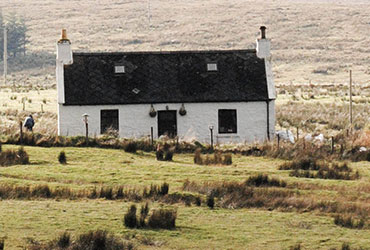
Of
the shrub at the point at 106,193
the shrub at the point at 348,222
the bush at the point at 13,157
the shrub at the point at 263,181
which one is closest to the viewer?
the shrub at the point at 348,222

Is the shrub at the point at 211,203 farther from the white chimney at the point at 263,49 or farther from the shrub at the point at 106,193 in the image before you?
the white chimney at the point at 263,49

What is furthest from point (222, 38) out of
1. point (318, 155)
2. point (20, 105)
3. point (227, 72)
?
point (318, 155)

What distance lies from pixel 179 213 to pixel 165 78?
60.8 feet

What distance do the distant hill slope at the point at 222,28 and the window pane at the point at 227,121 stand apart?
66551 mm

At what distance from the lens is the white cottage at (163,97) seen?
109ft

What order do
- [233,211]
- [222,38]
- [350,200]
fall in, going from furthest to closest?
1. [222,38]
2. [350,200]
3. [233,211]

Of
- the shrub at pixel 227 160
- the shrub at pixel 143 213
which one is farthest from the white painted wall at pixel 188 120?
the shrub at pixel 143 213

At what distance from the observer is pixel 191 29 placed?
145375 millimetres

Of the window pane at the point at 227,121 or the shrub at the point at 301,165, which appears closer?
the shrub at the point at 301,165

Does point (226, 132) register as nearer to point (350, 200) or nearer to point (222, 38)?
point (350, 200)

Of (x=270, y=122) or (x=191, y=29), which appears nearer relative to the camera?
(x=270, y=122)

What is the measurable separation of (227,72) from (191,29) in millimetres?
110622

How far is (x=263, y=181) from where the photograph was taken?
20.8m

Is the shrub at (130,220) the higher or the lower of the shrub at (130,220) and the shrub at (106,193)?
the lower
